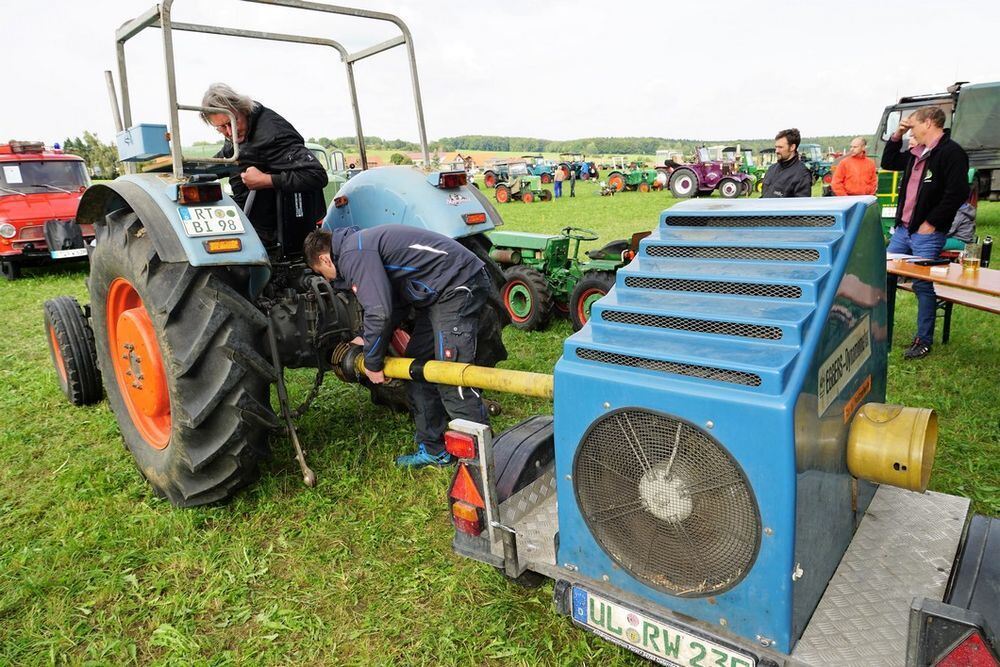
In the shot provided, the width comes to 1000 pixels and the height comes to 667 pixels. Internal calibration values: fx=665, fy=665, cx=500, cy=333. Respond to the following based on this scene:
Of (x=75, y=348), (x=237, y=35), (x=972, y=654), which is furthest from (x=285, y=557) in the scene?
(x=237, y=35)

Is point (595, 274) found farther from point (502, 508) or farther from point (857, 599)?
point (857, 599)

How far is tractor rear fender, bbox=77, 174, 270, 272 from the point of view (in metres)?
2.58

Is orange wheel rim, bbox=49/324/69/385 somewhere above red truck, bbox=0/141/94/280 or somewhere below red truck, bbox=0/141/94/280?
below

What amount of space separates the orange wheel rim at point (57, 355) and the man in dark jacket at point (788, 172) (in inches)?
220

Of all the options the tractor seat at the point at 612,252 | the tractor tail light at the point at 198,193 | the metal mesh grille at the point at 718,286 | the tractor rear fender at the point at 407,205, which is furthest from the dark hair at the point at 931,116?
the tractor tail light at the point at 198,193

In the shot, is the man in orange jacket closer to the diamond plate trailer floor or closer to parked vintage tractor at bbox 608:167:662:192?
the diamond plate trailer floor

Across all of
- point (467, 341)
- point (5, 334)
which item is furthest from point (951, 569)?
point (5, 334)

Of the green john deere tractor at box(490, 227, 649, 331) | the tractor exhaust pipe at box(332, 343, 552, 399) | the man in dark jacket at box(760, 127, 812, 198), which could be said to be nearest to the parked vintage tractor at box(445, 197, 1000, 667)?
the tractor exhaust pipe at box(332, 343, 552, 399)

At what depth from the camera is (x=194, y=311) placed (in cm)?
266

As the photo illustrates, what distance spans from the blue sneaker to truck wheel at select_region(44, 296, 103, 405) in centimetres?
226

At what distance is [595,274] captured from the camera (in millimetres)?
5512

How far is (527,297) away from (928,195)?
3.08 metres

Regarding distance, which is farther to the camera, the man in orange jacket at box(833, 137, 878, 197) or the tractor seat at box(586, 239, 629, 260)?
the man in orange jacket at box(833, 137, 878, 197)

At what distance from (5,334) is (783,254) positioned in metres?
7.36
